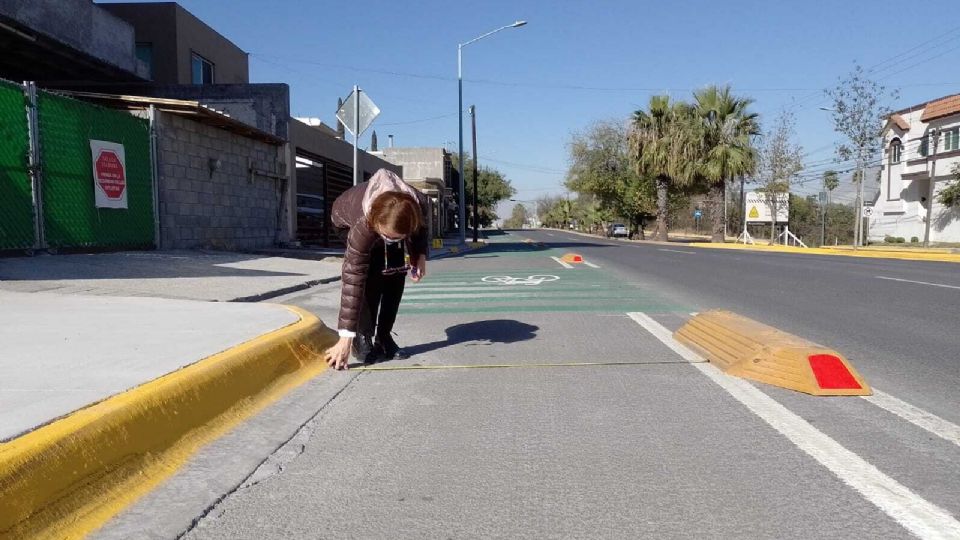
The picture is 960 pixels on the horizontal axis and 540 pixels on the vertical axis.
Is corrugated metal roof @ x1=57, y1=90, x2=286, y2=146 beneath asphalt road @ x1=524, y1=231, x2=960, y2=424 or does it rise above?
above

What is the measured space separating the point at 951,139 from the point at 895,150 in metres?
6.97

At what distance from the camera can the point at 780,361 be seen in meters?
4.96

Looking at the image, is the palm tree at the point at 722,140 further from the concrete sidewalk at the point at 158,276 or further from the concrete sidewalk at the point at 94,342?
the concrete sidewalk at the point at 94,342

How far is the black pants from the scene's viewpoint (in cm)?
548

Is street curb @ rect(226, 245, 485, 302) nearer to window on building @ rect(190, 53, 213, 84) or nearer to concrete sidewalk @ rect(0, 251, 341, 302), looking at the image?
concrete sidewalk @ rect(0, 251, 341, 302)

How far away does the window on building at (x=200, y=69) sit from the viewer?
24620mm

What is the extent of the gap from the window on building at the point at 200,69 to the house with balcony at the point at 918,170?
35.5 metres

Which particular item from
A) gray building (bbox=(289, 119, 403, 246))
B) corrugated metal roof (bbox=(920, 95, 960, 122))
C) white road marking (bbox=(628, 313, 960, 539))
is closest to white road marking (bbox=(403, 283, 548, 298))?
white road marking (bbox=(628, 313, 960, 539))

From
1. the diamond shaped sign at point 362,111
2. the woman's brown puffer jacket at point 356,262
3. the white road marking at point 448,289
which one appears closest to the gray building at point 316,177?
the diamond shaped sign at point 362,111

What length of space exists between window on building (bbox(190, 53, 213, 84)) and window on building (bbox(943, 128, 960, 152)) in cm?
3910

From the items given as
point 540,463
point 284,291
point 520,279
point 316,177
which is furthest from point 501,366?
point 316,177

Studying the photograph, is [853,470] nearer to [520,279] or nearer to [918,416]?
[918,416]

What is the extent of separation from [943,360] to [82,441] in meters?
6.19

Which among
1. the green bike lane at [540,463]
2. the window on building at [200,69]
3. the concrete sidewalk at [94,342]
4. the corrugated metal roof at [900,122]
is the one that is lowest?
the green bike lane at [540,463]
